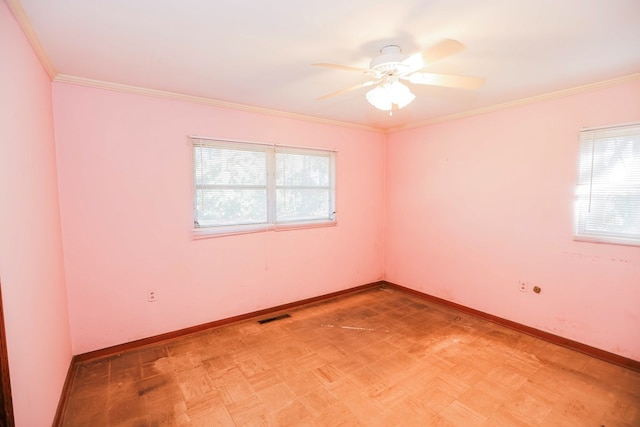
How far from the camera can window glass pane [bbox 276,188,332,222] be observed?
358 cm

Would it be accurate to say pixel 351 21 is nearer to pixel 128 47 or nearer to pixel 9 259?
pixel 128 47

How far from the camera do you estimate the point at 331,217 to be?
4.02 m

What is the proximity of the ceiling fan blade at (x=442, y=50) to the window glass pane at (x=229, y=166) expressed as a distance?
2155 millimetres

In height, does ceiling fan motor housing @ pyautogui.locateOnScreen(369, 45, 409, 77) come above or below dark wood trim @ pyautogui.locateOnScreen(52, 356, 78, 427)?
above

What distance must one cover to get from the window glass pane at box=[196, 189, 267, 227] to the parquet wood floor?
116cm

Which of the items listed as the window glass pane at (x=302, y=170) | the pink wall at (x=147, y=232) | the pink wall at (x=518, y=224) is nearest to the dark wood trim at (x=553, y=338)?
the pink wall at (x=518, y=224)

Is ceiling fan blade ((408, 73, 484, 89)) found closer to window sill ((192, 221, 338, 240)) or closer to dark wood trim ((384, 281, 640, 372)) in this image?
window sill ((192, 221, 338, 240))

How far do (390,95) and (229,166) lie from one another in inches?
75.7

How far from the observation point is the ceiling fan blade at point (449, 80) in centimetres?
172

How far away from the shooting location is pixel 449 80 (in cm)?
179

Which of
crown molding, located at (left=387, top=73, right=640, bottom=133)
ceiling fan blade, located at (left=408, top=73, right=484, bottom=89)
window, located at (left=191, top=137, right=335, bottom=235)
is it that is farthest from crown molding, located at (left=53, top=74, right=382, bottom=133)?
ceiling fan blade, located at (left=408, top=73, right=484, bottom=89)

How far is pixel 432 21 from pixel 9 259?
238cm

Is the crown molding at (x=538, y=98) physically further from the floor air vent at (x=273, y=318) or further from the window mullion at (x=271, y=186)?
the floor air vent at (x=273, y=318)

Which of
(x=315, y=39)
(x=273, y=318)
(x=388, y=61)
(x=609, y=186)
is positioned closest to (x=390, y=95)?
(x=388, y=61)
